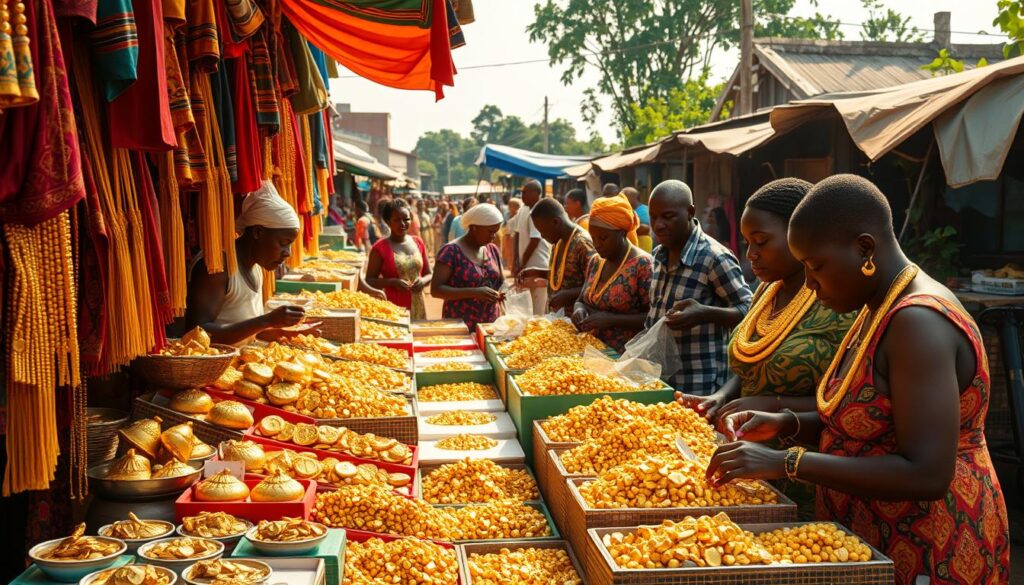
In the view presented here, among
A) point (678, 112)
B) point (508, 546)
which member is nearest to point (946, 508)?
point (508, 546)

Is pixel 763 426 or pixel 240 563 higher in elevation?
pixel 763 426

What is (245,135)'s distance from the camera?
156 inches

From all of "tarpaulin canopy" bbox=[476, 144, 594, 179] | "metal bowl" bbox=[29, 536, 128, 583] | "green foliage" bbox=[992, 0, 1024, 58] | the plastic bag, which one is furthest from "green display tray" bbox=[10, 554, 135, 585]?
"tarpaulin canopy" bbox=[476, 144, 594, 179]

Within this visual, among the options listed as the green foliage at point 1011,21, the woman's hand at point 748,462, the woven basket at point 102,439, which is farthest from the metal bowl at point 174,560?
the green foliage at point 1011,21

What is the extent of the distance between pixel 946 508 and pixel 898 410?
294 mm

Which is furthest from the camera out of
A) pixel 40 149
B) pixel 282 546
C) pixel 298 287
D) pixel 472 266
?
pixel 298 287

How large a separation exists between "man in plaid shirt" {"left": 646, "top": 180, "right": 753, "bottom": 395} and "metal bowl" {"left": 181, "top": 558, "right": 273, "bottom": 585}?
2.52 meters

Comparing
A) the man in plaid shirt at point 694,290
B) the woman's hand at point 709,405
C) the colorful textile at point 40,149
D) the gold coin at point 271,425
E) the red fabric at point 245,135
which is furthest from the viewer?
the man in plaid shirt at point 694,290

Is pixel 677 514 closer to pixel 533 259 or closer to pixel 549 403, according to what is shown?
pixel 549 403

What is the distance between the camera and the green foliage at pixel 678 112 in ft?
69.5

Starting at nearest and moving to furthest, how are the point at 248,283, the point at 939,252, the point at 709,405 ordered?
the point at 709,405 < the point at 248,283 < the point at 939,252

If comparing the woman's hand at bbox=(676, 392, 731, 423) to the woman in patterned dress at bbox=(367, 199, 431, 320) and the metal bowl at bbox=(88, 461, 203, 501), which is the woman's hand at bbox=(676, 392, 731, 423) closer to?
the metal bowl at bbox=(88, 461, 203, 501)

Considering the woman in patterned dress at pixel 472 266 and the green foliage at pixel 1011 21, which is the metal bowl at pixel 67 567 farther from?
the green foliage at pixel 1011 21

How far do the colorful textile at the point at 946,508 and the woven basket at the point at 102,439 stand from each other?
217 centimetres
